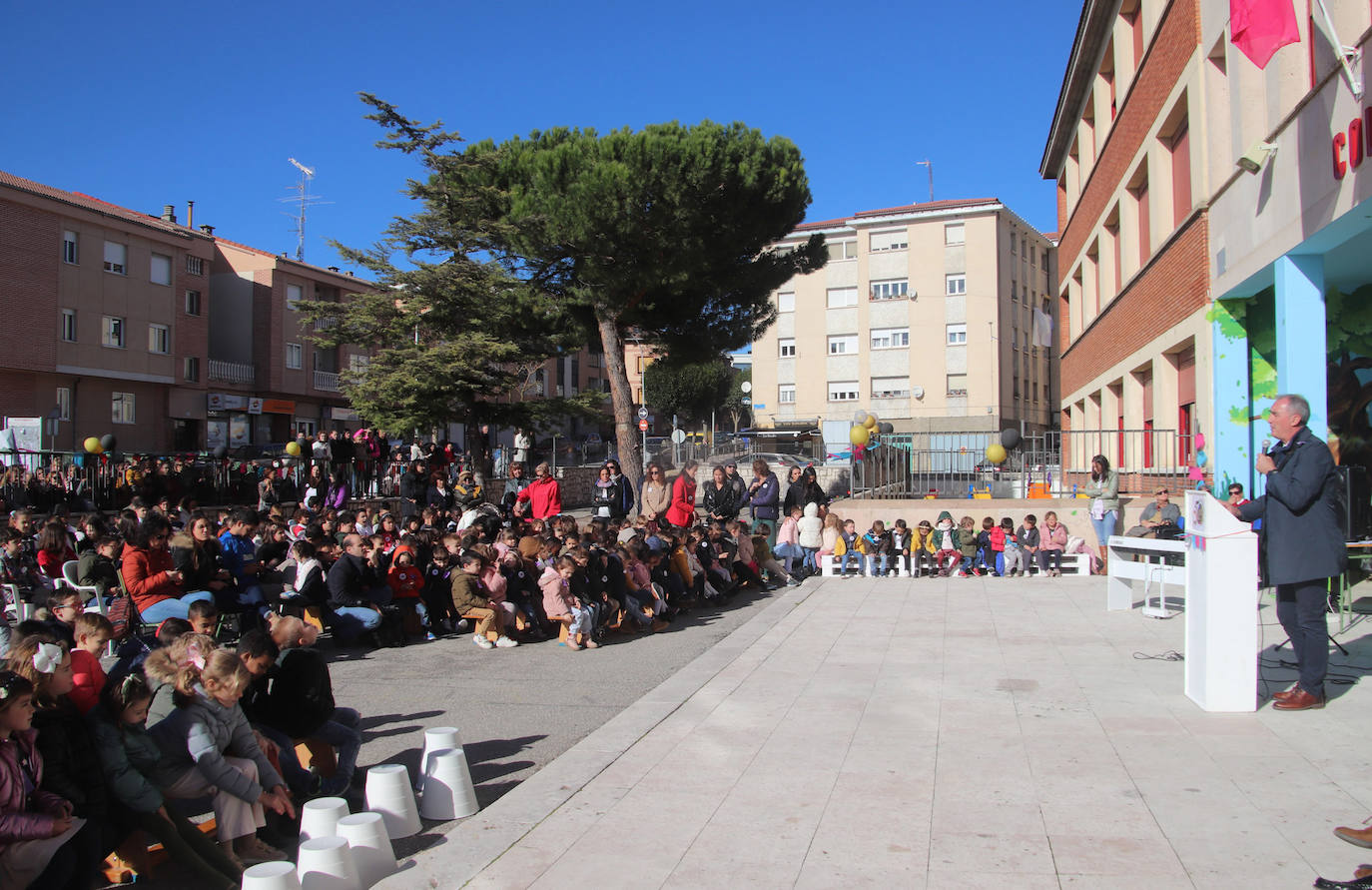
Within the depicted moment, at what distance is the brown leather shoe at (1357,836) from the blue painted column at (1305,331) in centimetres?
691

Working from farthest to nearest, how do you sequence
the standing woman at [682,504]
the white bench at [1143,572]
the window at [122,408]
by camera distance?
the window at [122,408] < the standing woman at [682,504] < the white bench at [1143,572]

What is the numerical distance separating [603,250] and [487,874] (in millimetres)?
19255

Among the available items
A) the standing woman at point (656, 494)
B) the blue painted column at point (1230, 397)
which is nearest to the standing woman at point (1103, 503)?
the blue painted column at point (1230, 397)

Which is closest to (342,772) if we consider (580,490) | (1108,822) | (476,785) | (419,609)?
(476,785)

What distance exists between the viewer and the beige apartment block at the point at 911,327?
51562 millimetres

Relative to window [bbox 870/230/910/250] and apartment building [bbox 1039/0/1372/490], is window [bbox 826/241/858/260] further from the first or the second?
apartment building [bbox 1039/0/1372/490]

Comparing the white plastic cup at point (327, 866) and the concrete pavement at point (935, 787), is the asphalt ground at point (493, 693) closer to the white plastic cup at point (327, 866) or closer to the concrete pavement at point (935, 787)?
the concrete pavement at point (935, 787)

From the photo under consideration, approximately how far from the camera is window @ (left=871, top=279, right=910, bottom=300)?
5256cm

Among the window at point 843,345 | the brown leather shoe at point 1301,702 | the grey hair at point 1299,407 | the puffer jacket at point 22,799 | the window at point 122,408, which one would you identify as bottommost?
the brown leather shoe at point 1301,702

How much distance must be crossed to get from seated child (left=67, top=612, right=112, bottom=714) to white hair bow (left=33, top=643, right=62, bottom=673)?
0.37 meters

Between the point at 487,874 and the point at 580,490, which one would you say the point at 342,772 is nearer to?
→ the point at 487,874

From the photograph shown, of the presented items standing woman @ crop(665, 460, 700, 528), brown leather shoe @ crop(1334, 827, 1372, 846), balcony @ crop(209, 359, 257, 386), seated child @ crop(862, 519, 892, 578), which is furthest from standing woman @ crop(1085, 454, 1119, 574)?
balcony @ crop(209, 359, 257, 386)

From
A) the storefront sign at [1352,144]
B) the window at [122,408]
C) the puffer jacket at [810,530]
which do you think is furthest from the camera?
the window at [122,408]

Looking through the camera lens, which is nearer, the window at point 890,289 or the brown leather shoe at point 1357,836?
the brown leather shoe at point 1357,836
